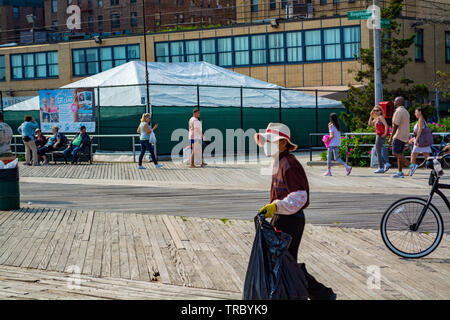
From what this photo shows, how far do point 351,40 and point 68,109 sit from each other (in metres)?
20.0

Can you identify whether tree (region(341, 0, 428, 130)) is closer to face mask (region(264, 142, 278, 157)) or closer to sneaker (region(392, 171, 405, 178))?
sneaker (region(392, 171, 405, 178))

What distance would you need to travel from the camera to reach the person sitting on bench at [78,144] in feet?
76.5

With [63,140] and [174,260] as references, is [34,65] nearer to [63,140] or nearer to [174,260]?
[63,140]

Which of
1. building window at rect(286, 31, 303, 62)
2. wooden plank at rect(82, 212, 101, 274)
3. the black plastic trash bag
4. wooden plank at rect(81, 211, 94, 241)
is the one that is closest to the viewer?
the black plastic trash bag

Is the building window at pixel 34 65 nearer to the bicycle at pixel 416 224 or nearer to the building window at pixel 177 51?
the building window at pixel 177 51

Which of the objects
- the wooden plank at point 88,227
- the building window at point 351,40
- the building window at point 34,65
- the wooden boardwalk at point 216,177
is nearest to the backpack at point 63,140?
the wooden boardwalk at point 216,177

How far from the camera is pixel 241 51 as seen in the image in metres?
43.8

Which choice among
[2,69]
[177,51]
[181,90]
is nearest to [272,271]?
[181,90]

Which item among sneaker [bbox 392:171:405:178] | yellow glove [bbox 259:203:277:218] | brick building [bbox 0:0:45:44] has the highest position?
brick building [bbox 0:0:45:44]

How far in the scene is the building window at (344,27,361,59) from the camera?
39750 millimetres

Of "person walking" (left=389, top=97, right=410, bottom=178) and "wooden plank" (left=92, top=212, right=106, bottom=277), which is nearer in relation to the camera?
"wooden plank" (left=92, top=212, right=106, bottom=277)

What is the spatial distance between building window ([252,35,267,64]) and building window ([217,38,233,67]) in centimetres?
172

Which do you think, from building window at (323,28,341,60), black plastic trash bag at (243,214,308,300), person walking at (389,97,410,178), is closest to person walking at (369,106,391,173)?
person walking at (389,97,410,178)

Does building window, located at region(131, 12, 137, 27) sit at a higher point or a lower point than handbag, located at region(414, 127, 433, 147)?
higher
